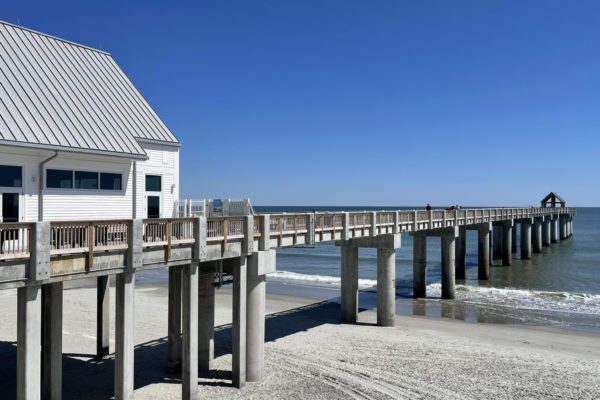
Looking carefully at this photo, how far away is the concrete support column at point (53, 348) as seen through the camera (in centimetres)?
1258

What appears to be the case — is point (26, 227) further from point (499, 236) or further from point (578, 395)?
point (499, 236)

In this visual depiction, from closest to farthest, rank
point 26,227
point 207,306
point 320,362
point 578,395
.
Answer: point 26,227
point 578,395
point 207,306
point 320,362

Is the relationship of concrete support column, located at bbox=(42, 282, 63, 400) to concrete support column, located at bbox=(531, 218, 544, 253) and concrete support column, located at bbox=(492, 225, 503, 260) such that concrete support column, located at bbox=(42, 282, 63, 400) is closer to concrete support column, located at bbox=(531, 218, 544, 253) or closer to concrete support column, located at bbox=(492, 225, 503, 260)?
concrete support column, located at bbox=(492, 225, 503, 260)

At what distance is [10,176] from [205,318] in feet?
24.1

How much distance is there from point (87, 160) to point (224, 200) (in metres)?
4.77

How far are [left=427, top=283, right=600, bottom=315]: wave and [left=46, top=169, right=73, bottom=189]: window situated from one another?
26160 millimetres

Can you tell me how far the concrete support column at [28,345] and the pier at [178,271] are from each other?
2 cm

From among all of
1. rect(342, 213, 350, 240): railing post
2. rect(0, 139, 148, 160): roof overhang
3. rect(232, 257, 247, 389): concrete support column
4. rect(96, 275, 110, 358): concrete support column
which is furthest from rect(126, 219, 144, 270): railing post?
rect(342, 213, 350, 240): railing post

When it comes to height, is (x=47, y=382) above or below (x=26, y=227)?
below

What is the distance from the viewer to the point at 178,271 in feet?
51.0

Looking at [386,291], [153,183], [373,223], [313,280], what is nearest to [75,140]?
[153,183]

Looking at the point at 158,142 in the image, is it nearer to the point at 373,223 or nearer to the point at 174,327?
the point at 174,327

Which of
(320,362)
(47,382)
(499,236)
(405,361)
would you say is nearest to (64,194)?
(47,382)

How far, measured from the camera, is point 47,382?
12.7 meters
